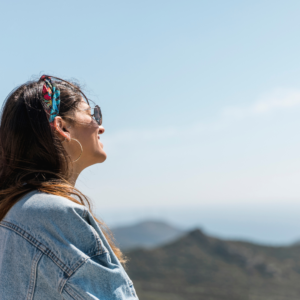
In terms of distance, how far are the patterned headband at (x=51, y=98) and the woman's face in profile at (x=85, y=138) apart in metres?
0.10

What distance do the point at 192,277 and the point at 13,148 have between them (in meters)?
9.84

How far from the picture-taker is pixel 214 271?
10344mm

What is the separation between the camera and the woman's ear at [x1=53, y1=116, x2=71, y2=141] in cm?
143

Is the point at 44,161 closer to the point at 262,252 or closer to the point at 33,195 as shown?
the point at 33,195

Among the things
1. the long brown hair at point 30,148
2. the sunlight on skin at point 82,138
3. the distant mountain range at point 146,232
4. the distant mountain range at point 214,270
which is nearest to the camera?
the long brown hair at point 30,148

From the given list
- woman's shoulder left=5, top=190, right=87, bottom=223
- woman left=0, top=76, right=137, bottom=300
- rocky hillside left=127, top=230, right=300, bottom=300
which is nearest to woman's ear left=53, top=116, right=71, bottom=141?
woman left=0, top=76, right=137, bottom=300

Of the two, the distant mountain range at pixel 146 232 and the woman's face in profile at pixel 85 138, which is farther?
the distant mountain range at pixel 146 232

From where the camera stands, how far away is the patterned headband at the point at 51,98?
4.69 ft

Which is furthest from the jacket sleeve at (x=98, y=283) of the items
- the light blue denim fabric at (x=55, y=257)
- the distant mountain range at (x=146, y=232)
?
the distant mountain range at (x=146, y=232)

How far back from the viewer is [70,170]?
1.49 meters

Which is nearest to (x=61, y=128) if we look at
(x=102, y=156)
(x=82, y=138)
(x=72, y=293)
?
(x=82, y=138)

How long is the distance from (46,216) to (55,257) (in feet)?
0.43

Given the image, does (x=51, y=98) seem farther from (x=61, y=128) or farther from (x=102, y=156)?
(x=102, y=156)

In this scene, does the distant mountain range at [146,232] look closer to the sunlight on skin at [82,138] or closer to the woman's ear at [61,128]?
the sunlight on skin at [82,138]
